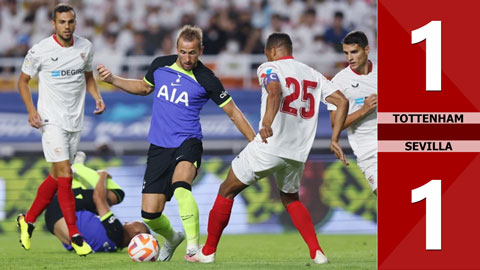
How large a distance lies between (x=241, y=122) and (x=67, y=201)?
2226 millimetres

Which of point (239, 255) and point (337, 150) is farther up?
point (337, 150)

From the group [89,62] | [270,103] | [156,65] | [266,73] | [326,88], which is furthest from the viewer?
[89,62]

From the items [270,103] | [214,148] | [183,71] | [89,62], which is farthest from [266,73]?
[214,148]

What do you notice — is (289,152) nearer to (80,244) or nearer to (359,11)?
(80,244)

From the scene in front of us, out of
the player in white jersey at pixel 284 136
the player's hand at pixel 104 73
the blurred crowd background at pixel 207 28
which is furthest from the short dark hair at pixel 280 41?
the blurred crowd background at pixel 207 28

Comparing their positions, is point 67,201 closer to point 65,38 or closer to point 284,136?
point 65,38

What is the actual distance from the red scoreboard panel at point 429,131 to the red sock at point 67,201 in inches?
203

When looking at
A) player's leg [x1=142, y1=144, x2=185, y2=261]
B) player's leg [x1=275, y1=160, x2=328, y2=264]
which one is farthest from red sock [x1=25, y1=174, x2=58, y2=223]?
player's leg [x1=275, y1=160, x2=328, y2=264]

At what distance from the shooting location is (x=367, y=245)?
441 inches

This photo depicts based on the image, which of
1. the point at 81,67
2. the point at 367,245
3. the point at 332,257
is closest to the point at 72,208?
the point at 81,67

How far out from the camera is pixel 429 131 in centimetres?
430

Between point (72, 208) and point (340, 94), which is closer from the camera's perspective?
point (340, 94)

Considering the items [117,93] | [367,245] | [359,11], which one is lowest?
[367,245]

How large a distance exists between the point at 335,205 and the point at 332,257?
16.6 feet
